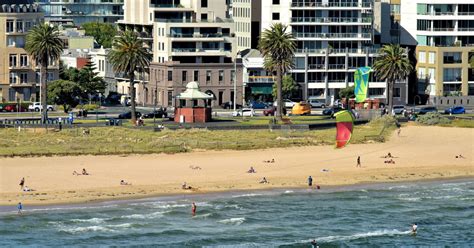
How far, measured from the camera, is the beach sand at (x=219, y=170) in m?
116

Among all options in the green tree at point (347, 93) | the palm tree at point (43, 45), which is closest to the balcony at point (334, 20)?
the green tree at point (347, 93)

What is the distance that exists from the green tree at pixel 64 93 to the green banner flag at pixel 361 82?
35319 millimetres

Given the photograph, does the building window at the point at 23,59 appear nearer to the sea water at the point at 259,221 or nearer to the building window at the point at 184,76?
the building window at the point at 184,76

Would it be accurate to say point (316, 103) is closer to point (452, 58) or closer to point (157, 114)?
point (452, 58)

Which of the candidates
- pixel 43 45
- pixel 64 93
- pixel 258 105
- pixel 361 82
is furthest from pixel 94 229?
pixel 361 82

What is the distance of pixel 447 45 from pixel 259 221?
9403 cm

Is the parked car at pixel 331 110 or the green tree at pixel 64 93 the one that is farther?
the green tree at pixel 64 93

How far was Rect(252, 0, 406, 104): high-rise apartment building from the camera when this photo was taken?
190 metres

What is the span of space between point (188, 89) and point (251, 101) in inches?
1169

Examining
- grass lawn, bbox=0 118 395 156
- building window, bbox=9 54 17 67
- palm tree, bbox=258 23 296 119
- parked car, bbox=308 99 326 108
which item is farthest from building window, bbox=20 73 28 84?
parked car, bbox=308 99 326 108

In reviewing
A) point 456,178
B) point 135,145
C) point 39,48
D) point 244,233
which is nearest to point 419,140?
point 456,178

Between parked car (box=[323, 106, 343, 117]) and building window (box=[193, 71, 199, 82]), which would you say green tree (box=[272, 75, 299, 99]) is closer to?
parked car (box=[323, 106, 343, 117])

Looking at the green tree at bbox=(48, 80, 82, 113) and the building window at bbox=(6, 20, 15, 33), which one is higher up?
the building window at bbox=(6, 20, 15, 33)

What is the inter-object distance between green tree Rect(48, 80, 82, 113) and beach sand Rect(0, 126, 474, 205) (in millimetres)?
40857
